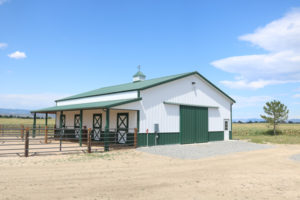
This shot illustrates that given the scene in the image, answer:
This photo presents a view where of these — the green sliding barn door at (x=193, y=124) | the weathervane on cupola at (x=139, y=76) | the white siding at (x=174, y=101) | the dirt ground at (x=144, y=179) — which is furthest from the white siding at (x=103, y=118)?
the weathervane on cupola at (x=139, y=76)

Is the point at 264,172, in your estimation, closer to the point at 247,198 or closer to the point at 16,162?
the point at 247,198

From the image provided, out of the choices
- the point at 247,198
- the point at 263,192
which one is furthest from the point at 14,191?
the point at 263,192

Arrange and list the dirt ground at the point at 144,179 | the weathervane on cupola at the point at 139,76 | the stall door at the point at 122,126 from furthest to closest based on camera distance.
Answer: the weathervane on cupola at the point at 139,76
the stall door at the point at 122,126
the dirt ground at the point at 144,179

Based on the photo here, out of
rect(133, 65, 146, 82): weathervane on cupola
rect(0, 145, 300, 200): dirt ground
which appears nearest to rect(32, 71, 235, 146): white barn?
rect(133, 65, 146, 82): weathervane on cupola

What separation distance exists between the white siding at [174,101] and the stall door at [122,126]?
4.10ft

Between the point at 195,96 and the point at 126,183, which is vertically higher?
the point at 195,96

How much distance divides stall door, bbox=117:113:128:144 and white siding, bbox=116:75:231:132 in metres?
1.25

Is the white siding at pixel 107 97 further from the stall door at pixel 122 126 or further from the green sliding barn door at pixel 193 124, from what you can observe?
the green sliding barn door at pixel 193 124

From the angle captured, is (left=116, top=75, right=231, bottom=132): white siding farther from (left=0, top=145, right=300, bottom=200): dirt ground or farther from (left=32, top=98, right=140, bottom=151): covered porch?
(left=0, top=145, right=300, bottom=200): dirt ground

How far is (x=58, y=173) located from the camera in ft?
29.9

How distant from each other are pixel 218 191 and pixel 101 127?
14.8 meters

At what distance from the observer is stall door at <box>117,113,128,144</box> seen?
17750 mm

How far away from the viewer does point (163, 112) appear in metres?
18.8

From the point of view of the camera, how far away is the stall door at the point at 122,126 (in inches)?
699
